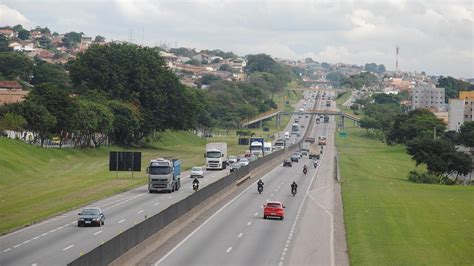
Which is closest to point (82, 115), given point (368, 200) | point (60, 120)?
point (60, 120)

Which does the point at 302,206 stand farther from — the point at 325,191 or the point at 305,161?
the point at 305,161

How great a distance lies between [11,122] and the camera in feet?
389

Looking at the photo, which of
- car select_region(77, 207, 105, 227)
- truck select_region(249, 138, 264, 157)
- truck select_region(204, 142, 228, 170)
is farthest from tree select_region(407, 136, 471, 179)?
car select_region(77, 207, 105, 227)

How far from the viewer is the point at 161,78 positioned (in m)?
164

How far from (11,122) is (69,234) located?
68.7m

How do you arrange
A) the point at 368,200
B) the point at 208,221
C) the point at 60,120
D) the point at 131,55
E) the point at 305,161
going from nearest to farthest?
the point at 208,221, the point at 368,200, the point at 60,120, the point at 305,161, the point at 131,55

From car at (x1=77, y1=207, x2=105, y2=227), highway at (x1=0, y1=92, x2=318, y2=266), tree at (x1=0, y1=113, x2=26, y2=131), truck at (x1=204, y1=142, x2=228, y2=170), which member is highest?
tree at (x1=0, y1=113, x2=26, y2=131)

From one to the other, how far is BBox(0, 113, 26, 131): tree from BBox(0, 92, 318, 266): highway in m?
Answer: 42.7

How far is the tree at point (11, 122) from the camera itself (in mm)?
118625

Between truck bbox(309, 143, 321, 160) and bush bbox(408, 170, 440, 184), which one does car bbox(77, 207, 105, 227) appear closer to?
bush bbox(408, 170, 440, 184)

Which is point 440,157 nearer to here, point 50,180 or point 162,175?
point 162,175

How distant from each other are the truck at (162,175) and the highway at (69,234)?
2.82 m

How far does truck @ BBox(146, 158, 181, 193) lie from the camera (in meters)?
81.6

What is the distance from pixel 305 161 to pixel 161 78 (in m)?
28.5
